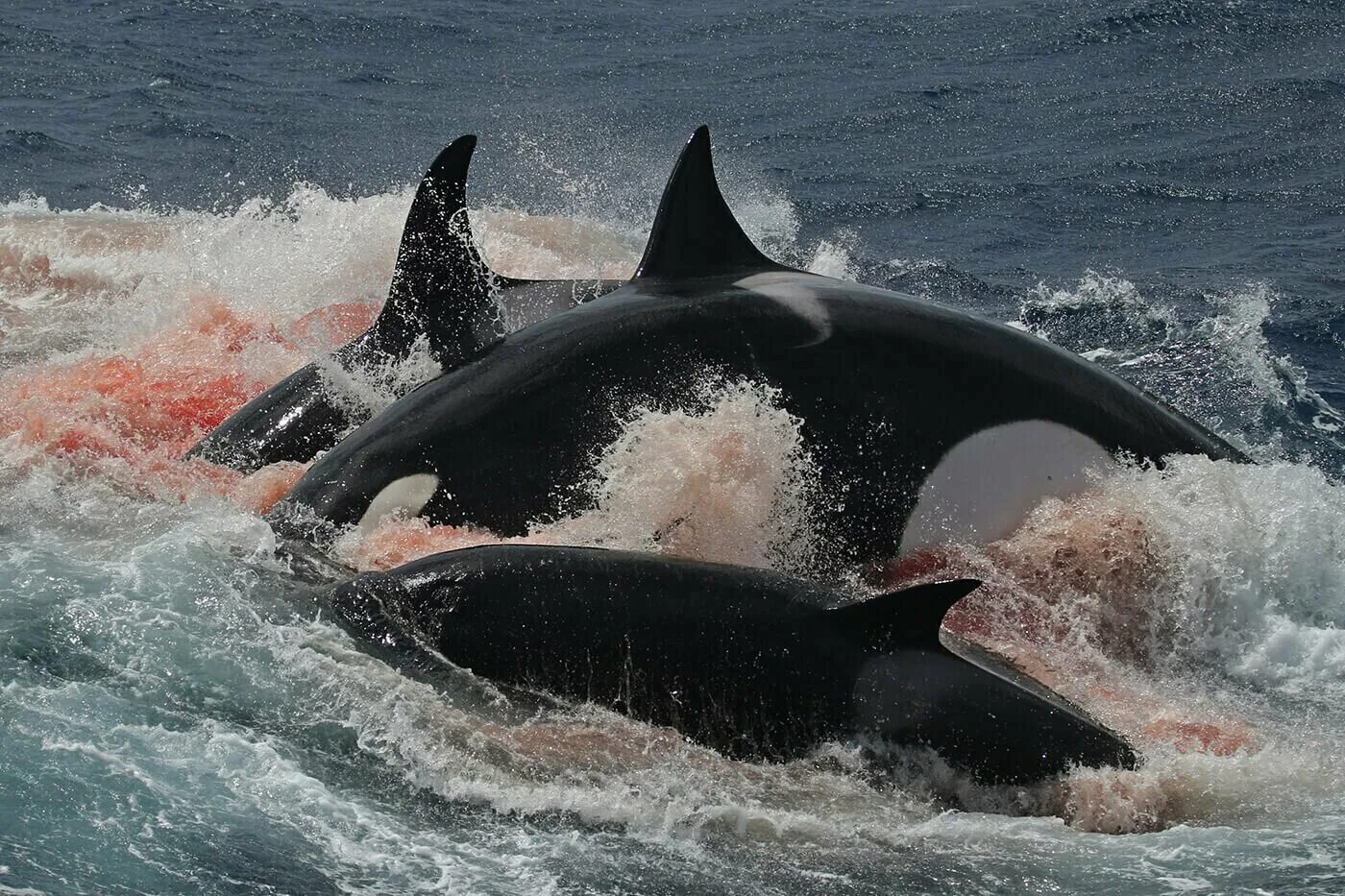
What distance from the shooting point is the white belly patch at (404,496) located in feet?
31.1

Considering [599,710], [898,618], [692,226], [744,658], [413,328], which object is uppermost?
[692,226]

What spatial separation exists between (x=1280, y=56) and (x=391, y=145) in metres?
15.2

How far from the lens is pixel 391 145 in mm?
25734

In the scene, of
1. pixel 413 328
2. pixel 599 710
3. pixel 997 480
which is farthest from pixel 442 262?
pixel 599 710

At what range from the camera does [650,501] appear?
920 centimetres

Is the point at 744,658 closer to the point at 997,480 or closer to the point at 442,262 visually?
the point at 997,480

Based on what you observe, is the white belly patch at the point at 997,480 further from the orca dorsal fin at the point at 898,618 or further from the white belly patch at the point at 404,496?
the white belly patch at the point at 404,496

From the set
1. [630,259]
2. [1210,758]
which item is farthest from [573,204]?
[1210,758]

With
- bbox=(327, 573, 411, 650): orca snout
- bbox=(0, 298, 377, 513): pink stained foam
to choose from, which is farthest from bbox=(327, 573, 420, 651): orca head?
bbox=(0, 298, 377, 513): pink stained foam

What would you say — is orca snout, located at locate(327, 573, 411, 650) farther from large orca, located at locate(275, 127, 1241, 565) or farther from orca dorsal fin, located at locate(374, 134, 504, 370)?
orca dorsal fin, located at locate(374, 134, 504, 370)

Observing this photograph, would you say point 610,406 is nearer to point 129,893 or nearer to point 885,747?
point 885,747

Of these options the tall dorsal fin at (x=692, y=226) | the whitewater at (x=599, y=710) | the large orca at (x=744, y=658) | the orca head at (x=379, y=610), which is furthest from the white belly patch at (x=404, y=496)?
the tall dorsal fin at (x=692, y=226)

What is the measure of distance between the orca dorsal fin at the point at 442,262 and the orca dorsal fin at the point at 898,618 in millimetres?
3928

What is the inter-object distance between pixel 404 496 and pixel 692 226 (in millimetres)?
2387
